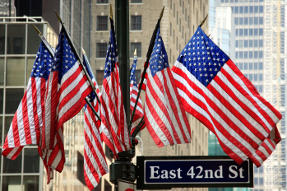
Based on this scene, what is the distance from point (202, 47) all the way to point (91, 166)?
9.14 feet

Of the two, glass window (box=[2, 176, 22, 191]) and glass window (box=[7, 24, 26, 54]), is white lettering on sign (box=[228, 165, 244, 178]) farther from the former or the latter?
glass window (box=[7, 24, 26, 54])

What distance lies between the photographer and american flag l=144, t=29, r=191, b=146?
12.4m

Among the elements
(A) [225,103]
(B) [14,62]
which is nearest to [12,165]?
(B) [14,62]

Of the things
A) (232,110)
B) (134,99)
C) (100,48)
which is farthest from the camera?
(100,48)

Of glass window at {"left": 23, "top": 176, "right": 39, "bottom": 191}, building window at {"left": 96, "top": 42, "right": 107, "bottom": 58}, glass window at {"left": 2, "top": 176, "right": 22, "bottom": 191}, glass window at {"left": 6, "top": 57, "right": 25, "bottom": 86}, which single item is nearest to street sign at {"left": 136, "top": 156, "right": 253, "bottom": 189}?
glass window at {"left": 23, "top": 176, "right": 39, "bottom": 191}

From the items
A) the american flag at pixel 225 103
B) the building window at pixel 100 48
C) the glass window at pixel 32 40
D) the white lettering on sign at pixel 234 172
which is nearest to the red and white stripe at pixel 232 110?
the american flag at pixel 225 103

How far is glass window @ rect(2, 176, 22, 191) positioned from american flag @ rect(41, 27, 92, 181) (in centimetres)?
3205

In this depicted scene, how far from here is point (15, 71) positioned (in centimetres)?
4644

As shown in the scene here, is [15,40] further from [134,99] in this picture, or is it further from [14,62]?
[134,99]

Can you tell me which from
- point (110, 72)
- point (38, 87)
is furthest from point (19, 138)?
point (110, 72)

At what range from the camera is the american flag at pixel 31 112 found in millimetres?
13335

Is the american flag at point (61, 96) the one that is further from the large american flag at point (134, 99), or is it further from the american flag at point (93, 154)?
the large american flag at point (134, 99)

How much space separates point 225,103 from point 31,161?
33432mm

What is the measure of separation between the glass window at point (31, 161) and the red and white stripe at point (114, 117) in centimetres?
3313
